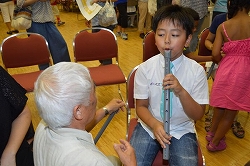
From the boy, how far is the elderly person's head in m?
0.60

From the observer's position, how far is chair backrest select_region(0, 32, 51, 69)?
272 centimetres

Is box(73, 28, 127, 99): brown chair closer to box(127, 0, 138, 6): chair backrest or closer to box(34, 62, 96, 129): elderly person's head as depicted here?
box(34, 62, 96, 129): elderly person's head

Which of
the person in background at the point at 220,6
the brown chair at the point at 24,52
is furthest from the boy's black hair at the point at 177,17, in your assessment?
the person in background at the point at 220,6

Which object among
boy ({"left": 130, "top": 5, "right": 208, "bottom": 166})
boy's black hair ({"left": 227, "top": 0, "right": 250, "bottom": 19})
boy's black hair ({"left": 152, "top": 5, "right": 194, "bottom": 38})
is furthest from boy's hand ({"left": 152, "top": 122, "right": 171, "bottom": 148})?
boy's black hair ({"left": 227, "top": 0, "right": 250, "bottom": 19})

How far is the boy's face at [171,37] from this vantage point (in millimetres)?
1508

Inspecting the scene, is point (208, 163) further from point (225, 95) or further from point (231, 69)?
point (231, 69)

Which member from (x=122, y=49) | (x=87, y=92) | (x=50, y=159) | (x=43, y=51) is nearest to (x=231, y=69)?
(x=87, y=92)

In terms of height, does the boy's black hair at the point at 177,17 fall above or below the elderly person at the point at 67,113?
above

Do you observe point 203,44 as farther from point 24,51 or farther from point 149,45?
point 24,51

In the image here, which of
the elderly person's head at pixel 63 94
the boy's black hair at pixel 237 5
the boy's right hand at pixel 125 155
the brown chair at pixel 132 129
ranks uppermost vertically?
the boy's black hair at pixel 237 5

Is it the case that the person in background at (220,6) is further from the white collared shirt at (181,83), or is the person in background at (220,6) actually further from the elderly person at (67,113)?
the elderly person at (67,113)

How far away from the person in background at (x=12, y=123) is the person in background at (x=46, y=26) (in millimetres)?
1708

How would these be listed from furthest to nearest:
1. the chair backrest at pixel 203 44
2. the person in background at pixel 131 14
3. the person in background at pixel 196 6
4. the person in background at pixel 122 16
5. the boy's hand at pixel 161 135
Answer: the person in background at pixel 131 14 < the person in background at pixel 122 16 < the person in background at pixel 196 6 < the chair backrest at pixel 203 44 < the boy's hand at pixel 161 135

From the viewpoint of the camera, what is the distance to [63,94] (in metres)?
0.94
